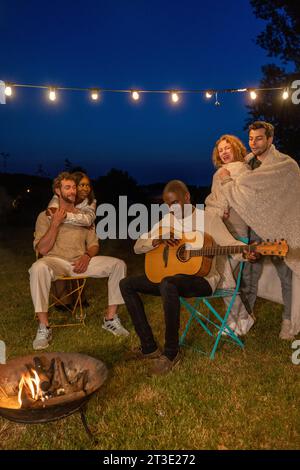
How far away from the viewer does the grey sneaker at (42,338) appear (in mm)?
4371

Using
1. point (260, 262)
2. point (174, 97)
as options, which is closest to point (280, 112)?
point (174, 97)

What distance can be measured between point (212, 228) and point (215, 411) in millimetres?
1655

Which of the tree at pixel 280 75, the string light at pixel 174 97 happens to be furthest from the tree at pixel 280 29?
the string light at pixel 174 97

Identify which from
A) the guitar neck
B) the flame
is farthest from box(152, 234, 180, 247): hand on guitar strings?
the flame

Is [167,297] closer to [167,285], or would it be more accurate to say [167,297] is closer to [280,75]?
[167,285]

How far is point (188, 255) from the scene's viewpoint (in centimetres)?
405

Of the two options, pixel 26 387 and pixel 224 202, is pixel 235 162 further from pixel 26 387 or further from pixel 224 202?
pixel 26 387

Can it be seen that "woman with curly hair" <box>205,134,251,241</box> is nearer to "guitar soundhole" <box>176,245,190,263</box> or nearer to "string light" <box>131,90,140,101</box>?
"guitar soundhole" <box>176,245,190,263</box>

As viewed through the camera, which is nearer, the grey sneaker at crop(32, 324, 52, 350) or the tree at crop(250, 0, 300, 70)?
the grey sneaker at crop(32, 324, 52, 350)

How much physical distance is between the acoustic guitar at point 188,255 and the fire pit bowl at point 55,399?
131 cm

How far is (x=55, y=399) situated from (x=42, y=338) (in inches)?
73.4

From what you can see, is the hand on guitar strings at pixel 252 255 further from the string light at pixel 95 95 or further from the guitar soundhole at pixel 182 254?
the string light at pixel 95 95

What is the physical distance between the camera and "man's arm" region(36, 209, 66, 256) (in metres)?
4.83

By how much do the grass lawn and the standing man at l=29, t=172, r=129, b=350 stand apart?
437 millimetres
